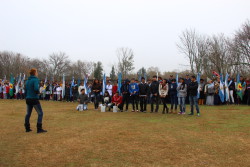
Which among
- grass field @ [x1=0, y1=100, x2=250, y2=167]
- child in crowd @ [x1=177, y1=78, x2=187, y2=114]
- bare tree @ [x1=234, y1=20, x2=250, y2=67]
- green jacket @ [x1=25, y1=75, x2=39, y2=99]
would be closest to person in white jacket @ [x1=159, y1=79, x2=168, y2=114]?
child in crowd @ [x1=177, y1=78, x2=187, y2=114]

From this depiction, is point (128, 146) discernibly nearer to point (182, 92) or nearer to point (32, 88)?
point (32, 88)

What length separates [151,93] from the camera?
13.7 meters

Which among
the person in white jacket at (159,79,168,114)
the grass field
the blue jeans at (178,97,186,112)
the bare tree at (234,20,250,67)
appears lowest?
the grass field

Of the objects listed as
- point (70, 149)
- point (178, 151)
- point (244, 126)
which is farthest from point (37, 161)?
point (244, 126)

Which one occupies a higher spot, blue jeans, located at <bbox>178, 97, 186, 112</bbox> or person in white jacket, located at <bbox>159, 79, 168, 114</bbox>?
person in white jacket, located at <bbox>159, 79, 168, 114</bbox>

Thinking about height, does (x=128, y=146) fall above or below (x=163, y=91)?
below

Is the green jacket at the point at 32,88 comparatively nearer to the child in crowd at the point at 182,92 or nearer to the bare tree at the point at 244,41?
the child in crowd at the point at 182,92

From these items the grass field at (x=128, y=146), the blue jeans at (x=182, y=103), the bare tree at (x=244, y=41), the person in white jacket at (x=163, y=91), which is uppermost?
the bare tree at (x=244, y=41)

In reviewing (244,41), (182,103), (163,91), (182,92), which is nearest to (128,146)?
(182,92)

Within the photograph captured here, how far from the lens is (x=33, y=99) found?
7461 millimetres

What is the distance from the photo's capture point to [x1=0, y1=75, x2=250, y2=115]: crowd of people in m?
12.7

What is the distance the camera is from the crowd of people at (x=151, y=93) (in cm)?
1271

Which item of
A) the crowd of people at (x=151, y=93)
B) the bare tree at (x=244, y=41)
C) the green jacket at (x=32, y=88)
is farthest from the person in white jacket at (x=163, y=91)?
the bare tree at (x=244, y=41)

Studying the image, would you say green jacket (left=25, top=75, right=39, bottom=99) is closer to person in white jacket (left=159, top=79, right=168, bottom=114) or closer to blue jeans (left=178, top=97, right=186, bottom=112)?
person in white jacket (left=159, top=79, right=168, bottom=114)
